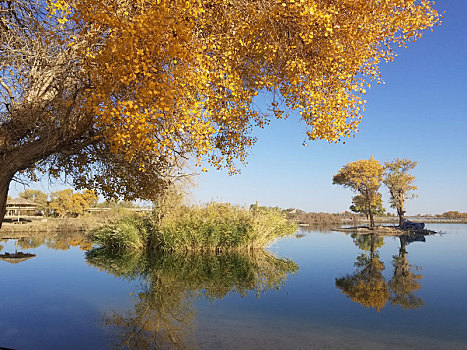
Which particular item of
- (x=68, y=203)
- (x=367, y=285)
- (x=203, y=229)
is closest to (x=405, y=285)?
(x=367, y=285)

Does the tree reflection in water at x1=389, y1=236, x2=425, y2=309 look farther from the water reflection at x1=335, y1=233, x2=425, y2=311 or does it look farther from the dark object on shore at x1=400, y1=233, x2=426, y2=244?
the dark object on shore at x1=400, y1=233, x2=426, y2=244

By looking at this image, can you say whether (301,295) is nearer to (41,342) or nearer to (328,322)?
(328,322)

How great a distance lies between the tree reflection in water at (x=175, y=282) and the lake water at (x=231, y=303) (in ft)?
0.11

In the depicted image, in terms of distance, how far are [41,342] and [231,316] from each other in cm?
356

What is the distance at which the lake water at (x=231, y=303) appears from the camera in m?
6.18

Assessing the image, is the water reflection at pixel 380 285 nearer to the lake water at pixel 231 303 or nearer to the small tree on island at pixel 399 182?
the lake water at pixel 231 303

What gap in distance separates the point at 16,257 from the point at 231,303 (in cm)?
1263

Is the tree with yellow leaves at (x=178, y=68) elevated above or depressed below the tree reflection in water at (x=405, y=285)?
above

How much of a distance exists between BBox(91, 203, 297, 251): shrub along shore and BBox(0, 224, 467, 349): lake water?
3.27ft

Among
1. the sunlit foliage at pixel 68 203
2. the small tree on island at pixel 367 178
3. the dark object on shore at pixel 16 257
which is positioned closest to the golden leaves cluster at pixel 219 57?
the dark object on shore at pixel 16 257

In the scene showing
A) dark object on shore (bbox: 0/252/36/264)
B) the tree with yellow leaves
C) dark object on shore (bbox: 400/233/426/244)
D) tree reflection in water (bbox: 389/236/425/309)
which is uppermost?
the tree with yellow leaves

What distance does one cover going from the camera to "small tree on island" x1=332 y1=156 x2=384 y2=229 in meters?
36.2

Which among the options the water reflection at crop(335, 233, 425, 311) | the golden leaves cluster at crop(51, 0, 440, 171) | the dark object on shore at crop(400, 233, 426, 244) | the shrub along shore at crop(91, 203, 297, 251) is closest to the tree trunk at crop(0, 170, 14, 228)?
the golden leaves cluster at crop(51, 0, 440, 171)

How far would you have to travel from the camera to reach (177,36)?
525 centimetres
